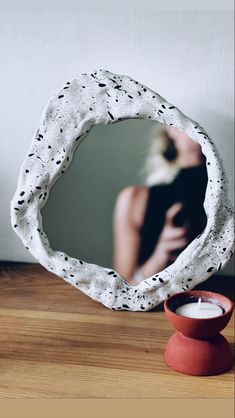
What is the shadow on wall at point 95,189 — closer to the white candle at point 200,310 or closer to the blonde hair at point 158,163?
the blonde hair at point 158,163

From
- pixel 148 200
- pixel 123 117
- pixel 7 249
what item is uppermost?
pixel 123 117

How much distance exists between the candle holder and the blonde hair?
18cm

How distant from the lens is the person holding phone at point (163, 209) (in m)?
0.73

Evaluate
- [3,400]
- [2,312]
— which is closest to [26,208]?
[2,312]

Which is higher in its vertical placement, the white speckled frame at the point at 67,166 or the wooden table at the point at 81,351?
the white speckled frame at the point at 67,166

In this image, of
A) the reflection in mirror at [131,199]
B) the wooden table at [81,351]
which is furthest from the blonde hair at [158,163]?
the wooden table at [81,351]

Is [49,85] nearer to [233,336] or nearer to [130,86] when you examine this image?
[130,86]

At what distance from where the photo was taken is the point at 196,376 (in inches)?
23.7

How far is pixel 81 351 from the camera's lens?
645 millimetres

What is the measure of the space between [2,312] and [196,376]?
0.85ft

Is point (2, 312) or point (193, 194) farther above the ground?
point (193, 194)

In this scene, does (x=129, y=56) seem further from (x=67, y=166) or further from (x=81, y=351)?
(x=81, y=351)

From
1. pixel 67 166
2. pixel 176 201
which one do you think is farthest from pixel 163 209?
pixel 67 166

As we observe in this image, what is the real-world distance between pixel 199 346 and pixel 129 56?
394mm
